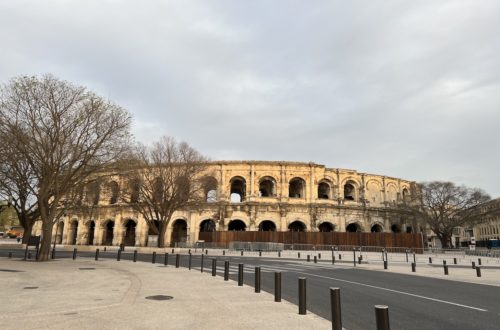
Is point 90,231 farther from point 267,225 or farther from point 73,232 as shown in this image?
point 267,225

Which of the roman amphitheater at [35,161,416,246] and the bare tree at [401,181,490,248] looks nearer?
the roman amphitheater at [35,161,416,246]

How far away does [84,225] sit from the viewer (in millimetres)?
55719

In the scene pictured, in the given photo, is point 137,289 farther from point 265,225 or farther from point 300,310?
point 265,225

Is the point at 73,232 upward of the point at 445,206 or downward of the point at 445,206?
downward

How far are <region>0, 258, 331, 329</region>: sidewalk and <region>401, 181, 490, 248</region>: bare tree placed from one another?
1919 inches

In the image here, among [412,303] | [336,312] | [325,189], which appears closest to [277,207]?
[325,189]

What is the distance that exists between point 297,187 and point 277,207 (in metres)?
8.16

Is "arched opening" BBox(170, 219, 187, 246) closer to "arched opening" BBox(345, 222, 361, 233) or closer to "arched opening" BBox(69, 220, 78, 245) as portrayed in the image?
"arched opening" BBox(69, 220, 78, 245)

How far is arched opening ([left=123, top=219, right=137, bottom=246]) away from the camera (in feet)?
174

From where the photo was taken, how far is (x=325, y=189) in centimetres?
5553

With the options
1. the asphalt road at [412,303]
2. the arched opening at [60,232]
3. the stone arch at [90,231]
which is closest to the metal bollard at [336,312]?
the asphalt road at [412,303]

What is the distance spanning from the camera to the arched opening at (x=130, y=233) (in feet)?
174

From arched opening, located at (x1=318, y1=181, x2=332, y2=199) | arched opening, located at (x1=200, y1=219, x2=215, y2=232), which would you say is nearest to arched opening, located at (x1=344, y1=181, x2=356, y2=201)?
arched opening, located at (x1=318, y1=181, x2=332, y2=199)

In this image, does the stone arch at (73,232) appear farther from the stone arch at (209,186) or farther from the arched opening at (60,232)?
the stone arch at (209,186)
